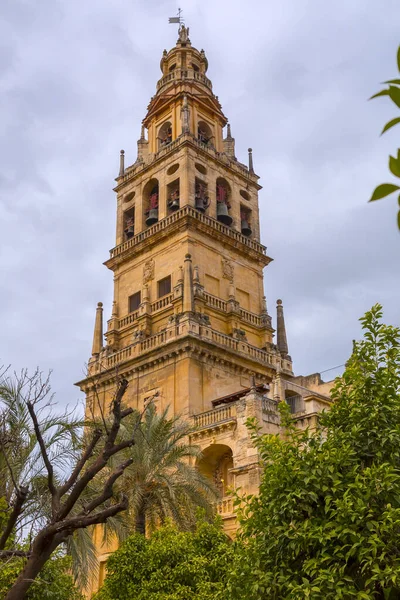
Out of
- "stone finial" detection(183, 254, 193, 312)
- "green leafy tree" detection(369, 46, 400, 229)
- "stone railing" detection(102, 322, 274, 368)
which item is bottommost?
"green leafy tree" detection(369, 46, 400, 229)

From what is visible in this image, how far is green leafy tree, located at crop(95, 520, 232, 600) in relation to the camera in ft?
58.9

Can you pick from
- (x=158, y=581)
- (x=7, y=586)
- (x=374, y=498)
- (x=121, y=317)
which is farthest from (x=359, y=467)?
(x=121, y=317)

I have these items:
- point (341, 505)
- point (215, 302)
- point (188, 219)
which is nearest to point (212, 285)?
point (215, 302)

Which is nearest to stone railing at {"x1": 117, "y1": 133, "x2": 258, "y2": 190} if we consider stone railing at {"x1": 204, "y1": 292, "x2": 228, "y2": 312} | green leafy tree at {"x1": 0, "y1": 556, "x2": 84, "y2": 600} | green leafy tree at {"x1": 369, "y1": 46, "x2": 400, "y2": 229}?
stone railing at {"x1": 204, "y1": 292, "x2": 228, "y2": 312}

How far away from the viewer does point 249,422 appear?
13852 mm

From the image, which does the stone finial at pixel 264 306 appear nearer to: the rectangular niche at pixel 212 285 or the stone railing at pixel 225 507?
the rectangular niche at pixel 212 285

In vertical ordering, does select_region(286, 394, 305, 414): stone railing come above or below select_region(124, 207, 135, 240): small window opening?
below

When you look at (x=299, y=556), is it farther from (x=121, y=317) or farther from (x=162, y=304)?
(x=121, y=317)

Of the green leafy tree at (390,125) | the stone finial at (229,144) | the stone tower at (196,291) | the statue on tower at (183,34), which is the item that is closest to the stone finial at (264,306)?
the stone tower at (196,291)

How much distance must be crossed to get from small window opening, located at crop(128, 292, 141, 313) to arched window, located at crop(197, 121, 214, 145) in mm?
10660

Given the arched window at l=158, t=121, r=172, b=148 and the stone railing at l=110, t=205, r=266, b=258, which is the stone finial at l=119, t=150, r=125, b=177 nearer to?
the arched window at l=158, t=121, r=172, b=148

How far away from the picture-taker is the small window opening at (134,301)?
38.2 m

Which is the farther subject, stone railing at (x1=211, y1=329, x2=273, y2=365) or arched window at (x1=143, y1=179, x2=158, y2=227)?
arched window at (x1=143, y1=179, x2=158, y2=227)

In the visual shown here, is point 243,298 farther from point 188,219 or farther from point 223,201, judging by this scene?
point 223,201
